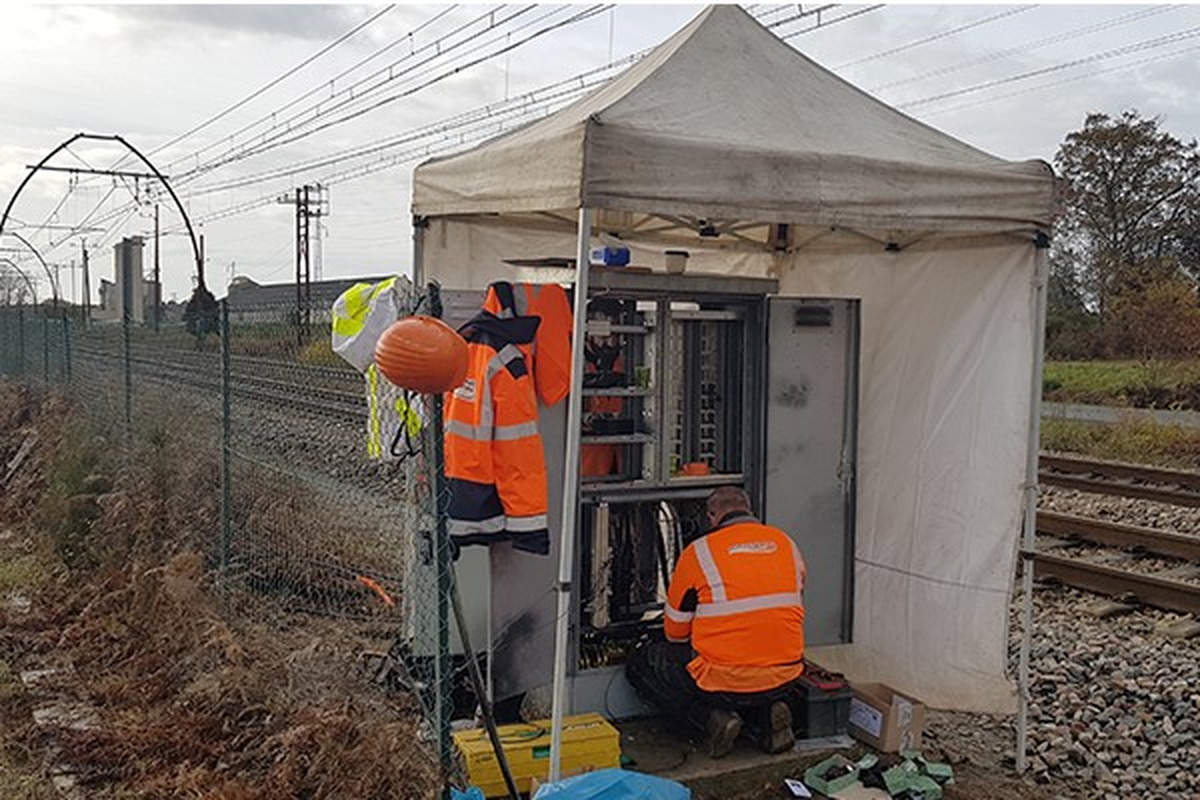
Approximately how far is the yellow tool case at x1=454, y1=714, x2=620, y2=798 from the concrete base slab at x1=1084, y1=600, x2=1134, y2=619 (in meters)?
5.03

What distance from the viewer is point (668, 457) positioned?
18.9ft

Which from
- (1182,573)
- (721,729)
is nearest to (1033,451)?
(721,729)

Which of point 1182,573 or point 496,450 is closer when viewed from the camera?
point 496,450

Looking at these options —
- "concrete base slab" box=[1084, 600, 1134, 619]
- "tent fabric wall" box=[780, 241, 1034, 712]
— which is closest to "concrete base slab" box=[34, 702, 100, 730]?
"tent fabric wall" box=[780, 241, 1034, 712]

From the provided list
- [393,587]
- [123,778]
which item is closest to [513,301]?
[123,778]

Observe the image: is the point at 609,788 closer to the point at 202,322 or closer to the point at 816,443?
the point at 816,443

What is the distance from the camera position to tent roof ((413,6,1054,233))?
14.5ft

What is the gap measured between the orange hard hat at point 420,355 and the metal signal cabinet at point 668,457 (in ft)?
4.37

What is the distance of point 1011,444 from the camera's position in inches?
221

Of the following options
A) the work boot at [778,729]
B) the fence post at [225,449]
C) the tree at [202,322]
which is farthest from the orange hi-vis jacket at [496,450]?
the tree at [202,322]

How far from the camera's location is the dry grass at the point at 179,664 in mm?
5055

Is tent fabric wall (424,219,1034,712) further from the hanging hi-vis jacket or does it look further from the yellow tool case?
the yellow tool case

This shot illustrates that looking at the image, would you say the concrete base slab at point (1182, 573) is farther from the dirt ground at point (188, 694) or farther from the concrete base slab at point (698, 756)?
the concrete base slab at point (698, 756)

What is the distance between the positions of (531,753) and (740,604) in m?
1.15
